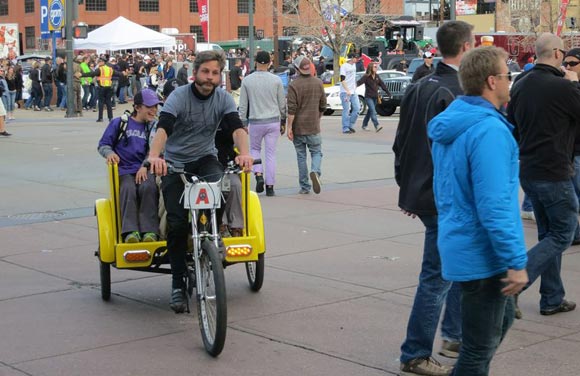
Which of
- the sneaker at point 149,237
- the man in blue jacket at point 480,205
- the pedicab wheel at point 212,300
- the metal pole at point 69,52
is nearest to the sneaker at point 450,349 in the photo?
the pedicab wheel at point 212,300

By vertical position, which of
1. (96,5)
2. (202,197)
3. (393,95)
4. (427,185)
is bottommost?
(202,197)

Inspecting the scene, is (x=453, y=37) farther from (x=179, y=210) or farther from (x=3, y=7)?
(x=3, y=7)

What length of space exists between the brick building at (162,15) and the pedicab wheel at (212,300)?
7320 centimetres

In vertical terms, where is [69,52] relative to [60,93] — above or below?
above

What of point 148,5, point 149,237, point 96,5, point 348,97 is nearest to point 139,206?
point 149,237

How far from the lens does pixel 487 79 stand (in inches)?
165

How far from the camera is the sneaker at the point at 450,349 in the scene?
576cm

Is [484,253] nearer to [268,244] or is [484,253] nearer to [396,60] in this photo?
[268,244]

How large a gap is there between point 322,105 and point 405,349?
8254 millimetres

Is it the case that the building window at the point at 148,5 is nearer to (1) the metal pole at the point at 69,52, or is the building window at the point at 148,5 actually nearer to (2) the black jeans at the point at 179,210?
(1) the metal pole at the point at 69,52

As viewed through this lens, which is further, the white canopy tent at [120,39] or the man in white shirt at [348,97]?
the white canopy tent at [120,39]

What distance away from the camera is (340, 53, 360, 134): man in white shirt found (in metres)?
23.2

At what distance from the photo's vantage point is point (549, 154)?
→ 6676mm

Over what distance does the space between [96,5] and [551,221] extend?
76.6 meters
